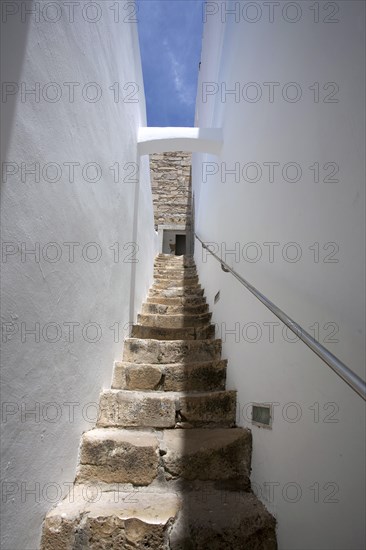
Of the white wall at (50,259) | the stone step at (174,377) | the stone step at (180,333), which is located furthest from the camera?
the stone step at (180,333)

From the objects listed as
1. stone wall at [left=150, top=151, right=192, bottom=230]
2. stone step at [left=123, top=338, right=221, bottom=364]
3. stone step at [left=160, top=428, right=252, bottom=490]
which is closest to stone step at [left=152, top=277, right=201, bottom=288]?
stone step at [left=123, top=338, right=221, bottom=364]

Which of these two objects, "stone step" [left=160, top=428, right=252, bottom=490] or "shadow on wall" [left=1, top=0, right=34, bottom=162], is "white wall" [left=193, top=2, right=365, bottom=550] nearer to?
"stone step" [left=160, top=428, right=252, bottom=490]

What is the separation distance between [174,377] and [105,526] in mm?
823

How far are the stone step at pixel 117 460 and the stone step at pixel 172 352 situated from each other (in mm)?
704

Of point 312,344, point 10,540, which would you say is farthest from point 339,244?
point 10,540

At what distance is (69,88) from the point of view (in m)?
1.25

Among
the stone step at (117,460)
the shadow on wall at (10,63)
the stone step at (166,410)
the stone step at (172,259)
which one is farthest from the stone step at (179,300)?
the shadow on wall at (10,63)

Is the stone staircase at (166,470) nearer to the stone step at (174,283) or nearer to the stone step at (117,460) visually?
the stone step at (117,460)

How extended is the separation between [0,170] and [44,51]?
54 centimetres

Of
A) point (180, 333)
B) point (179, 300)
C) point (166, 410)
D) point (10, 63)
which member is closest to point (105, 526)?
point (166, 410)

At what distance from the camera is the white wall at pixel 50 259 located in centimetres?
86

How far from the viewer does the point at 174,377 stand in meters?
1.82

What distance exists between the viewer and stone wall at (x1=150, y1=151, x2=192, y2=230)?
6934mm

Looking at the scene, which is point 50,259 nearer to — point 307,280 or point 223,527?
point 307,280
